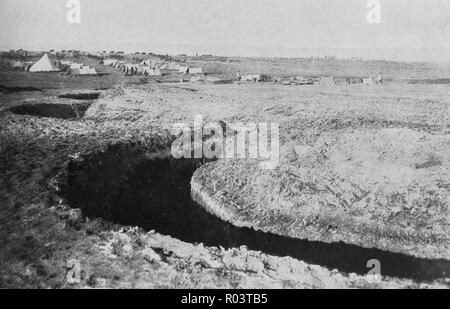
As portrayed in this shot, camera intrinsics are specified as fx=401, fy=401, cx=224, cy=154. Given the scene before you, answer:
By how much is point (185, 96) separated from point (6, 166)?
16898mm

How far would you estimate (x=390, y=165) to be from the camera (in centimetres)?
1753

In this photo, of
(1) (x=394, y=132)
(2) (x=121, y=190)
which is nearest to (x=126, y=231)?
(2) (x=121, y=190)

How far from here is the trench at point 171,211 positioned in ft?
44.9

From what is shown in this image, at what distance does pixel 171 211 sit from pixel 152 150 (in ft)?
23.9

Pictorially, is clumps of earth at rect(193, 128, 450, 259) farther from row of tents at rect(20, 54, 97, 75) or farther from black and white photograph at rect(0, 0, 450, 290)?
row of tents at rect(20, 54, 97, 75)

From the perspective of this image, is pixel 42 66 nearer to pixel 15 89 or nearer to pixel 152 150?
pixel 15 89

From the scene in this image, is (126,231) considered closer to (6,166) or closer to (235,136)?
(6,166)

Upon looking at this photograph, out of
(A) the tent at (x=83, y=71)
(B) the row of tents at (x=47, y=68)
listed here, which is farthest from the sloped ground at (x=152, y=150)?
(B) the row of tents at (x=47, y=68)

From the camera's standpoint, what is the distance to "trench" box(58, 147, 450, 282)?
13695 millimetres

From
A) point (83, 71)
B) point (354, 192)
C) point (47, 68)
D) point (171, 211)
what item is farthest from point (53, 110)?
point (47, 68)

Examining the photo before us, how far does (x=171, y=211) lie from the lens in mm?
17812

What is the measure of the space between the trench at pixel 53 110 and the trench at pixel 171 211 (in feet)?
36.0

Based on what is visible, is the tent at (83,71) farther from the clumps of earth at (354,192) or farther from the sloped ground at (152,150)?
the clumps of earth at (354,192)

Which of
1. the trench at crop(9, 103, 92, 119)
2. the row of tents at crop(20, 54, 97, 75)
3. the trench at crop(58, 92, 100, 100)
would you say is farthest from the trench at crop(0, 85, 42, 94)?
the row of tents at crop(20, 54, 97, 75)
